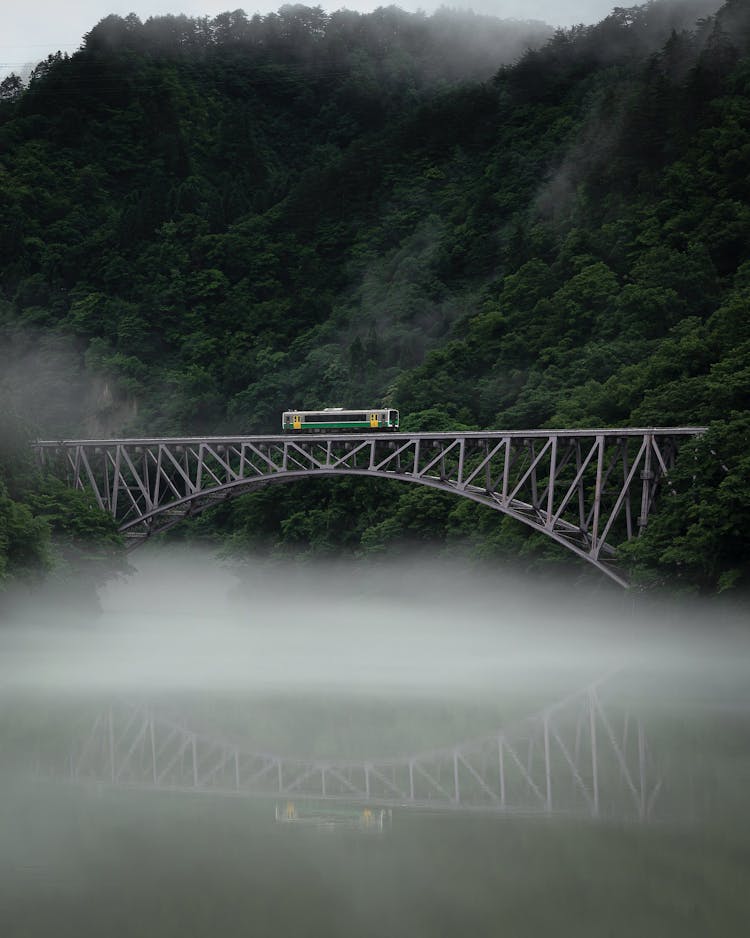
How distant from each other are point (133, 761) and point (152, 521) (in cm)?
3547


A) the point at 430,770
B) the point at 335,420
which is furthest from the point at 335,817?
the point at 335,420

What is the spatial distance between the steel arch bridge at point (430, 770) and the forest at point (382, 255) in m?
15.9

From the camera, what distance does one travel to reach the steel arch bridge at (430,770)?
78.8 feet

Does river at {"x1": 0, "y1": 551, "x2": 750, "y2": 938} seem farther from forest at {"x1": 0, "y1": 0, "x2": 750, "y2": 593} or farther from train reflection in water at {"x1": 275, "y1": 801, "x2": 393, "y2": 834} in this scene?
forest at {"x1": 0, "y1": 0, "x2": 750, "y2": 593}

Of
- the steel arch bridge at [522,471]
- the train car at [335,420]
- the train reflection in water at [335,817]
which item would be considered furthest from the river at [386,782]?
the train car at [335,420]

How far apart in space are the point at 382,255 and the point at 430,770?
81.2 metres

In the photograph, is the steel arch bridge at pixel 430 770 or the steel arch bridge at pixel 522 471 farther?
the steel arch bridge at pixel 522 471

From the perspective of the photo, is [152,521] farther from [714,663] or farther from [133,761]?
[133,761]

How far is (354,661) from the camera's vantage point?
4312cm

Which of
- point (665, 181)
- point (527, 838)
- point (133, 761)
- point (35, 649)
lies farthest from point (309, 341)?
point (527, 838)

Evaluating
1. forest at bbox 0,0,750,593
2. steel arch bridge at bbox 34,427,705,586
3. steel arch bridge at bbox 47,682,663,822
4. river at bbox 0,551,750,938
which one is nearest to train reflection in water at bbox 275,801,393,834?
river at bbox 0,551,750,938

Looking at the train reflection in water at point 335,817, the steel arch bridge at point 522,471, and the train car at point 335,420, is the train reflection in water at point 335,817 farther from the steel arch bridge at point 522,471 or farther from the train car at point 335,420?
the train car at point 335,420

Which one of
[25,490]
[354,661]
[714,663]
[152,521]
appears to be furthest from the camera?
[152,521]

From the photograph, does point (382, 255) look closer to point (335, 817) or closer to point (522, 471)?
point (522, 471)
